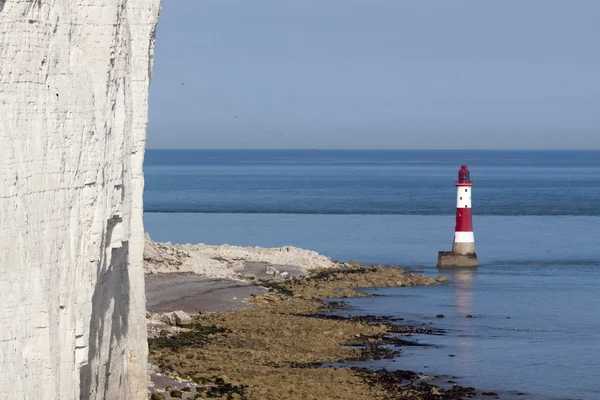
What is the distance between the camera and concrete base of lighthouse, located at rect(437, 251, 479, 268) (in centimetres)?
4188

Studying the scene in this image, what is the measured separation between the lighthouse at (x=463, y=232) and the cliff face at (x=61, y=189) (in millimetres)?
29062

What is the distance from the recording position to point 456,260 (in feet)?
138

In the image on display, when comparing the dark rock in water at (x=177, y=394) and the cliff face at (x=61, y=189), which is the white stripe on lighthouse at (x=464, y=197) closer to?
the dark rock in water at (x=177, y=394)

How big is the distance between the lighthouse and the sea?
70 centimetres

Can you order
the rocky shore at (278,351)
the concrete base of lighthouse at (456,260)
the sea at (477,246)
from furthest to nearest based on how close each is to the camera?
the concrete base of lighthouse at (456,260) < the sea at (477,246) < the rocky shore at (278,351)

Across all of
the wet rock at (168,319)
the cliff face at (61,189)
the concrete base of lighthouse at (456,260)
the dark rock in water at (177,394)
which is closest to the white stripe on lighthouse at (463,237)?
the concrete base of lighthouse at (456,260)

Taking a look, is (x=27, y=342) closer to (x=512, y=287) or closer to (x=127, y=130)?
(x=127, y=130)

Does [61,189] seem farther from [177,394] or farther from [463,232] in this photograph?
[463,232]

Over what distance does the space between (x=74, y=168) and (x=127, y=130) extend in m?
1.72

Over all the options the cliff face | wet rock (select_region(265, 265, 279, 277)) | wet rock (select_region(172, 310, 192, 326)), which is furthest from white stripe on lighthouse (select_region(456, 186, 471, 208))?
the cliff face

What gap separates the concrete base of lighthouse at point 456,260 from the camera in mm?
41875

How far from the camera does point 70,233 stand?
11.1 m

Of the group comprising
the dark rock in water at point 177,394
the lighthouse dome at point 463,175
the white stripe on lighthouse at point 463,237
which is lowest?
the dark rock in water at point 177,394

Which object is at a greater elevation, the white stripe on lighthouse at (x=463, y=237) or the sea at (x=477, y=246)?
the white stripe on lighthouse at (x=463, y=237)
